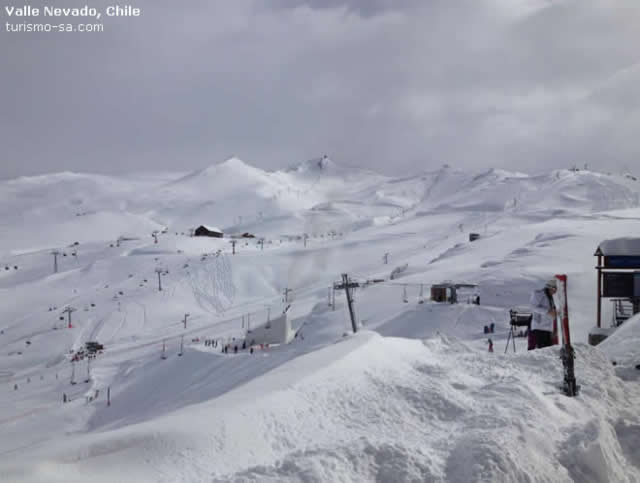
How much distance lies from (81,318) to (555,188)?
95821 millimetres

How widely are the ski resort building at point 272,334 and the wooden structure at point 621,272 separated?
16539 mm

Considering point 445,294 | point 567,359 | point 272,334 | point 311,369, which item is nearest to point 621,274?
point 445,294

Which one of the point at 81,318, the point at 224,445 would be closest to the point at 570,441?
the point at 224,445

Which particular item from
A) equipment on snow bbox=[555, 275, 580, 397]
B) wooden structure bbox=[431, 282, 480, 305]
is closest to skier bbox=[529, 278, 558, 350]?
equipment on snow bbox=[555, 275, 580, 397]

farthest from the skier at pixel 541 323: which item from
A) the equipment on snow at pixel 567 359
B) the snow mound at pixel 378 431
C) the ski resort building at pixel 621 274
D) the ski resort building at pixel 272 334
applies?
the ski resort building at pixel 272 334

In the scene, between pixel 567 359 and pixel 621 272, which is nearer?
pixel 567 359

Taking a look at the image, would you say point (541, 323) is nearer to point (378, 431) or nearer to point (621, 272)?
point (378, 431)

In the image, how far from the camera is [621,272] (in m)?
20.8

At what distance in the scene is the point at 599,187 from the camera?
107062mm

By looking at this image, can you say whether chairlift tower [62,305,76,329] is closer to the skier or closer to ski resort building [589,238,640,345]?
ski resort building [589,238,640,345]

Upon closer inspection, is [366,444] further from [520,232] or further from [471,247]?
[520,232]

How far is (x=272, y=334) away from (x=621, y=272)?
18044 mm

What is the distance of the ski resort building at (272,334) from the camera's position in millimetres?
31047

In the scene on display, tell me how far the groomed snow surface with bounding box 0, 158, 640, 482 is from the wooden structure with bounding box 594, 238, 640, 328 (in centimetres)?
→ 223
